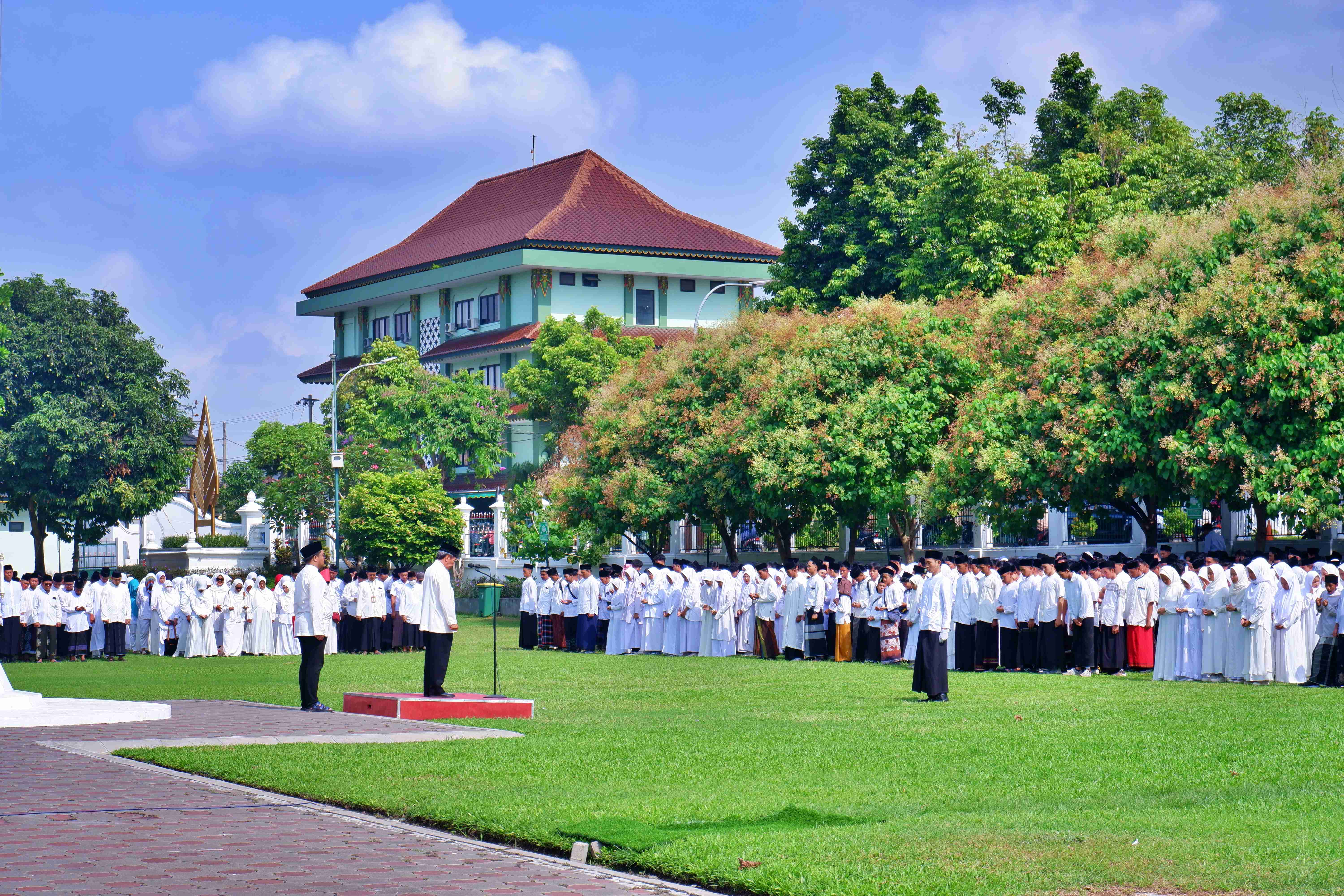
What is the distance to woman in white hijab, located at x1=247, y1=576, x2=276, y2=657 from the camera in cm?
3309

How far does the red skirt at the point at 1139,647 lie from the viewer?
74.5ft

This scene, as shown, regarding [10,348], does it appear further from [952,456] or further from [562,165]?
[952,456]

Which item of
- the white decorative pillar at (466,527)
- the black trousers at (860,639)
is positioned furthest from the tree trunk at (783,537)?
the white decorative pillar at (466,527)

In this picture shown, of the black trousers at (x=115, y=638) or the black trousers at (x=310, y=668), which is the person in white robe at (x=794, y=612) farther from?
the black trousers at (x=115, y=638)

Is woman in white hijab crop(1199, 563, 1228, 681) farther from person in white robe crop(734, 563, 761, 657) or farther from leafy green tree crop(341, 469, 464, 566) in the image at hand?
leafy green tree crop(341, 469, 464, 566)

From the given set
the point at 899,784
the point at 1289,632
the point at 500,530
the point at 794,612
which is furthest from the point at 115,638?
the point at 899,784

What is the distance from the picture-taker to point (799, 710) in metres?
16.6

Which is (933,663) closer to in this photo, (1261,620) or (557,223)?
(1261,620)

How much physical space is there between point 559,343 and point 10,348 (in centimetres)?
1752

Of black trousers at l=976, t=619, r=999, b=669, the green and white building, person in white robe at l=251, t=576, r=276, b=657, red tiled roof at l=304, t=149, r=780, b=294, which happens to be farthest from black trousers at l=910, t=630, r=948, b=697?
red tiled roof at l=304, t=149, r=780, b=294

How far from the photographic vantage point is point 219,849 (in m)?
8.56

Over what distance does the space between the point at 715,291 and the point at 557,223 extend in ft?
65.8

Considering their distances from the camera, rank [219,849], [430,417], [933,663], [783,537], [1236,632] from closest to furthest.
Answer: [219,849], [933,663], [1236,632], [783,537], [430,417]

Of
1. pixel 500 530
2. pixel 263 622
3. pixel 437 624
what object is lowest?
pixel 263 622
